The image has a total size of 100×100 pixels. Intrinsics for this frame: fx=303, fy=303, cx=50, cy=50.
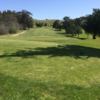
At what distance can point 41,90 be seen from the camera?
38.9 feet

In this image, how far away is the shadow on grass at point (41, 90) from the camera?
1102 cm

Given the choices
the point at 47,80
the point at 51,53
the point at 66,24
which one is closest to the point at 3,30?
the point at 66,24

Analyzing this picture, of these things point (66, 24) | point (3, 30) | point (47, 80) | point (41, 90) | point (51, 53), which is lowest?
point (66, 24)

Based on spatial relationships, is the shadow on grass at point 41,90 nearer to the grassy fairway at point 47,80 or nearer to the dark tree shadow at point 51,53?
the grassy fairway at point 47,80

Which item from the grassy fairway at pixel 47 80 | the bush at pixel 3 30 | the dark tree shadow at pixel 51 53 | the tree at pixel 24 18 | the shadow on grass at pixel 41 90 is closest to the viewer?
the shadow on grass at pixel 41 90

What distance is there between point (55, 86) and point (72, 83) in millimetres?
1273

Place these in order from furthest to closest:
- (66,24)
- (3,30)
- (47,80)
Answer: (66,24)
(3,30)
(47,80)

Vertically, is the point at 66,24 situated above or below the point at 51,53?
below

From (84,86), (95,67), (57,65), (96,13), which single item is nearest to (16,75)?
(84,86)

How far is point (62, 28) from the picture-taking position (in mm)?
134375

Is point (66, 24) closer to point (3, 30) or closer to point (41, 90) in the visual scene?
point (3, 30)

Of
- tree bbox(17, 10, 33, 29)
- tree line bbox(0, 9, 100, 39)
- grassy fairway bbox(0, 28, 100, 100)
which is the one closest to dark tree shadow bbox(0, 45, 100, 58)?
grassy fairway bbox(0, 28, 100, 100)

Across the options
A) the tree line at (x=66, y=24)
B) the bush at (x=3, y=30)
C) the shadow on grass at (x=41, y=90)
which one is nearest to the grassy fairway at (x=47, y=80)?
the shadow on grass at (x=41, y=90)

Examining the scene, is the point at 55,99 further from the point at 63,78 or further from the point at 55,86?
the point at 63,78
